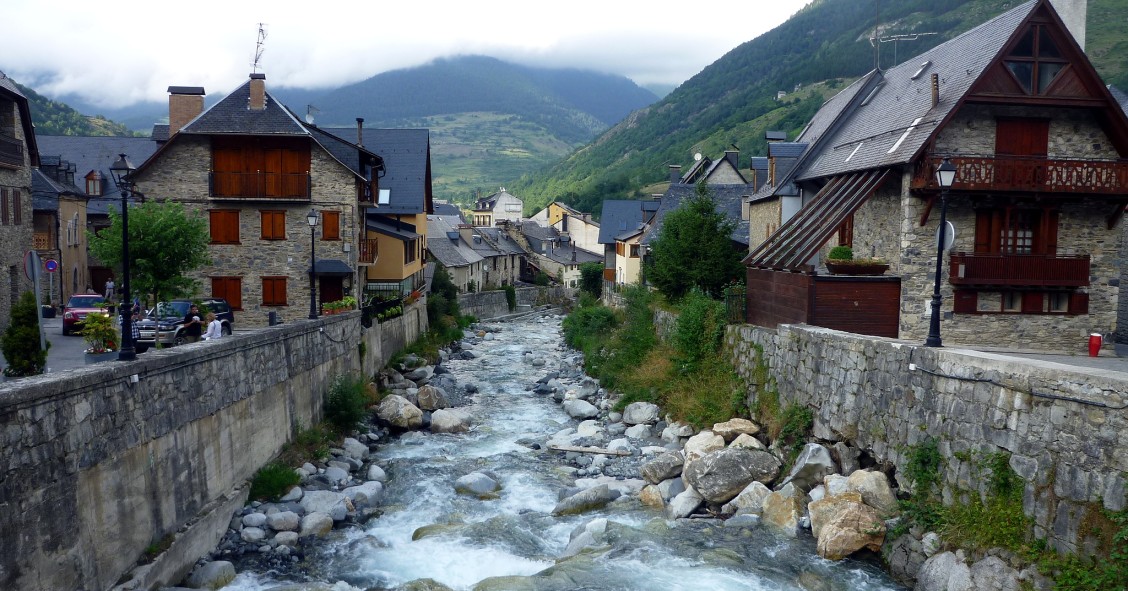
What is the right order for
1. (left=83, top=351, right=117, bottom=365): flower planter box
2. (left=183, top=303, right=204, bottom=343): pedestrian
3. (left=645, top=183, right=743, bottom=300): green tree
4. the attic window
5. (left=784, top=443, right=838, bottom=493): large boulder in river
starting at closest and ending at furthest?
(left=83, top=351, right=117, bottom=365): flower planter box, (left=784, top=443, right=838, bottom=493): large boulder in river, (left=183, top=303, right=204, bottom=343): pedestrian, the attic window, (left=645, top=183, right=743, bottom=300): green tree

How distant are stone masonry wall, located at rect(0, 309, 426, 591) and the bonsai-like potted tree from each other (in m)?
0.86

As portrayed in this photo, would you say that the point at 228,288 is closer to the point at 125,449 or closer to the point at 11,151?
the point at 11,151

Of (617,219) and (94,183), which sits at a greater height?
(94,183)

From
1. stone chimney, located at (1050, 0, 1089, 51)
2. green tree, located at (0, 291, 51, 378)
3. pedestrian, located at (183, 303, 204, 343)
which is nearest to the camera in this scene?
green tree, located at (0, 291, 51, 378)

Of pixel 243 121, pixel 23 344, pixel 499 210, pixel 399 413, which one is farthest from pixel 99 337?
pixel 499 210

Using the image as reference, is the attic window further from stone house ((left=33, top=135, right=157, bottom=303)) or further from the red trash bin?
stone house ((left=33, top=135, right=157, bottom=303))

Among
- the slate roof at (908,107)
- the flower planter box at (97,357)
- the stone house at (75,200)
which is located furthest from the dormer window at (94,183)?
the slate roof at (908,107)

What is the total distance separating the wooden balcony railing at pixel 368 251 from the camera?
3291 centimetres

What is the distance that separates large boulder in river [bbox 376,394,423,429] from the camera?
24.0 metres

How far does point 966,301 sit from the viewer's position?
21312mm

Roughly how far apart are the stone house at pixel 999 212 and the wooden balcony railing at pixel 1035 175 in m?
0.03

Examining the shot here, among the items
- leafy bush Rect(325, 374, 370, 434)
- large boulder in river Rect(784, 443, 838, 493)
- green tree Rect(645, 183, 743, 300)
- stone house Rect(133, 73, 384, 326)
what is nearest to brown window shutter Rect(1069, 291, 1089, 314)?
green tree Rect(645, 183, 743, 300)

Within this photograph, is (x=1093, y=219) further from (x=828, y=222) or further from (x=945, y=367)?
(x=945, y=367)

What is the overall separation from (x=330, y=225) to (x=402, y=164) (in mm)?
11002
